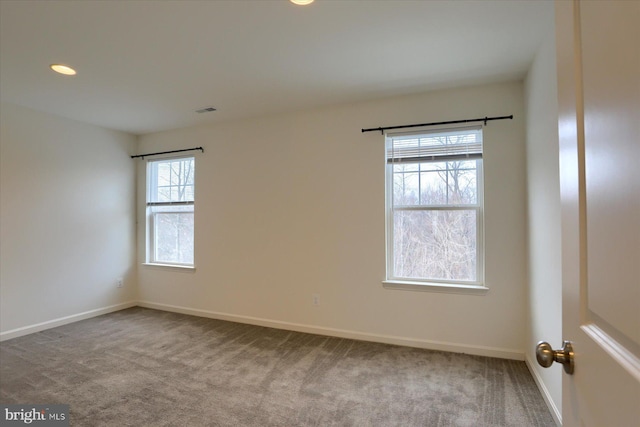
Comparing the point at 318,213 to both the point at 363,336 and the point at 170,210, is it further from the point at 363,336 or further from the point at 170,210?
the point at 170,210

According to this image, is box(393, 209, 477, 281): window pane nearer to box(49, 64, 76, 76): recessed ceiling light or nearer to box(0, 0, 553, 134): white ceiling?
box(0, 0, 553, 134): white ceiling

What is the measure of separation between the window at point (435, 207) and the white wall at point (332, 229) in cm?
12

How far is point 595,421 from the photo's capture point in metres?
0.60

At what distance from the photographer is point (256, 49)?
229 cm

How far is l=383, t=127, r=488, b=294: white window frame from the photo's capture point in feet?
9.50

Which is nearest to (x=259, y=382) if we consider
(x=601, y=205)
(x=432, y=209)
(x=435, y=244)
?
(x=435, y=244)

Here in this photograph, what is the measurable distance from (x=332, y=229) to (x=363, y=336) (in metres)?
1.14

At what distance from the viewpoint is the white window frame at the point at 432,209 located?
2895mm

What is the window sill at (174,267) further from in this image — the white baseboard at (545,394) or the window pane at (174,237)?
the white baseboard at (545,394)

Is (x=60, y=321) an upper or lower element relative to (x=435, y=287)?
lower

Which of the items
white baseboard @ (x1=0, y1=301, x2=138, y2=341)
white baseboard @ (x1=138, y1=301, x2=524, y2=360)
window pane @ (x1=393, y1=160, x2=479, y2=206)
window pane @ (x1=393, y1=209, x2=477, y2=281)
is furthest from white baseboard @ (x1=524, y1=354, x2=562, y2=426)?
white baseboard @ (x1=0, y1=301, x2=138, y2=341)

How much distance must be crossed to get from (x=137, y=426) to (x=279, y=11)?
263cm

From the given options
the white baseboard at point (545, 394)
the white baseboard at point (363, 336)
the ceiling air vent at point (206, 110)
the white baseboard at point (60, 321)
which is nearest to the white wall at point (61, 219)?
the white baseboard at point (60, 321)

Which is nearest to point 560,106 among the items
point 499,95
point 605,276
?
point 605,276
